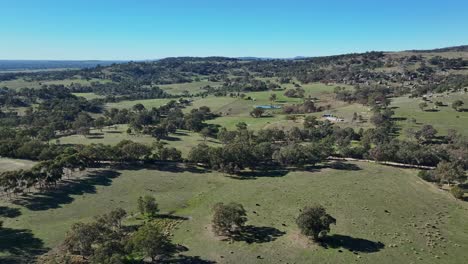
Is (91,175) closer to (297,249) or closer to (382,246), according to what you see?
(297,249)

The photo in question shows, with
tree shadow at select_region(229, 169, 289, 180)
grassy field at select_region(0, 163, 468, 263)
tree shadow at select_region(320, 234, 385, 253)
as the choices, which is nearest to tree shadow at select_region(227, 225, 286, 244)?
grassy field at select_region(0, 163, 468, 263)

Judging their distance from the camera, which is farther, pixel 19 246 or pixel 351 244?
pixel 351 244

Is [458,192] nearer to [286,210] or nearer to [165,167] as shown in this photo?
[286,210]

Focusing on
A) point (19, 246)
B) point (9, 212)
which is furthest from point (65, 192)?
point (19, 246)

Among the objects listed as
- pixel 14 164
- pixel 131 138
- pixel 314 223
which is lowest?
pixel 14 164

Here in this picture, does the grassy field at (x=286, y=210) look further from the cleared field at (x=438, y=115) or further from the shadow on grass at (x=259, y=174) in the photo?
the cleared field at (x=438, y=115)

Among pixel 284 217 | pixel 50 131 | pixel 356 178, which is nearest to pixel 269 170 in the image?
pixel 356 178

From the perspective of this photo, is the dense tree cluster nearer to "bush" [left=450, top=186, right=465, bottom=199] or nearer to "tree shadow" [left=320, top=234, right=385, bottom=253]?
"tree shadow" [left=320, top=234, right=385, bottom=253]
